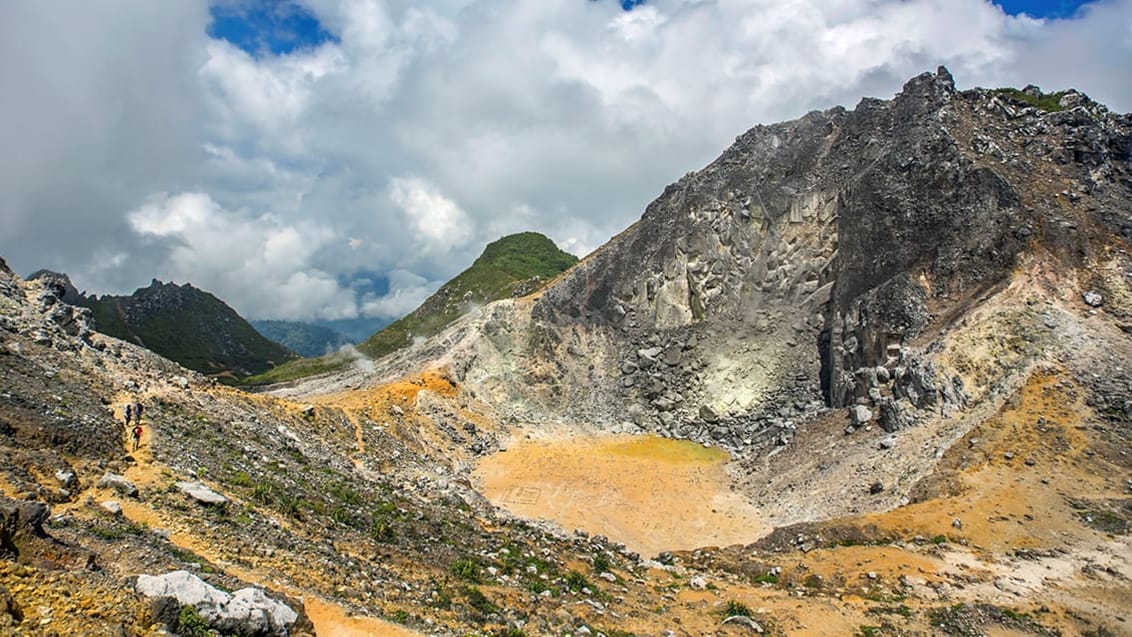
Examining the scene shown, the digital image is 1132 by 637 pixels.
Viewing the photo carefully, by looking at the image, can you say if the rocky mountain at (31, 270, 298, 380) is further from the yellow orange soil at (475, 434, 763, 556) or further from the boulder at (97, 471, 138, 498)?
the boulder at (97, 471, 138, 498)

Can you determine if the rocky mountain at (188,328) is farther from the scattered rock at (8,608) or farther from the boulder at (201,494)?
the scattered rock at (8,608)

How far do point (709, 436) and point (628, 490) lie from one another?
1117cm

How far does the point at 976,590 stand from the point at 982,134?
33159 mm

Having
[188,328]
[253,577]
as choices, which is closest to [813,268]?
[253,577]

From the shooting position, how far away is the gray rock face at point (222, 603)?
8578 millimetres

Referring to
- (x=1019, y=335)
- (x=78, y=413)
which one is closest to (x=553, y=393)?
(x=1019, y=335)

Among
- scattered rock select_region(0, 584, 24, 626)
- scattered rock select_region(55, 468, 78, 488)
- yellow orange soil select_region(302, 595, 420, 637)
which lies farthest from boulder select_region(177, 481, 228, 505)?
scattered rock select_region(0, 584, 24, 626)

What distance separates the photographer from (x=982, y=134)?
39156 mm

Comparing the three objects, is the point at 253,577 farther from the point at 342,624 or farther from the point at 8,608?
the point at 8,608

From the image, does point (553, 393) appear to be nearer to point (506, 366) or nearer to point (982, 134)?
point (506, 366)

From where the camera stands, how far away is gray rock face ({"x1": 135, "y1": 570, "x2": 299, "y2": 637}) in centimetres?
858

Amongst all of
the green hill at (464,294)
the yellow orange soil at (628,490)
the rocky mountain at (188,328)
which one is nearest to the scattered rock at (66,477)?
the yellow orange soil at (628,490)

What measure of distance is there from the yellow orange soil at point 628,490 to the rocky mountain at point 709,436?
242 mm


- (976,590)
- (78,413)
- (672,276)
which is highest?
(672,276)
